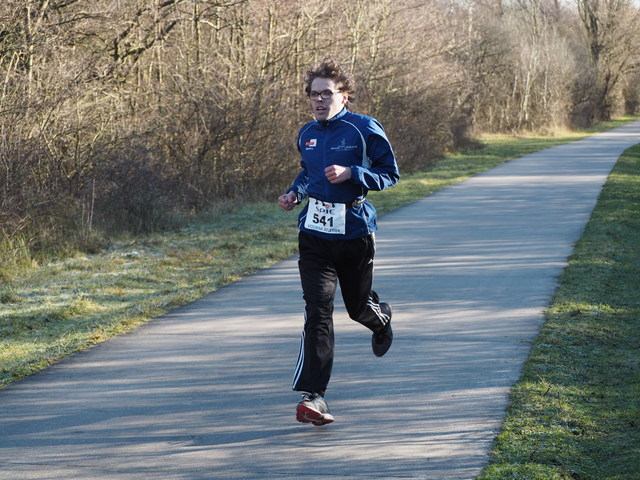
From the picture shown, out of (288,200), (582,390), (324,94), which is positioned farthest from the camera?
(582,390)

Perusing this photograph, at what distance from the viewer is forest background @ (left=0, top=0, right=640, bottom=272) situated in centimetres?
1116

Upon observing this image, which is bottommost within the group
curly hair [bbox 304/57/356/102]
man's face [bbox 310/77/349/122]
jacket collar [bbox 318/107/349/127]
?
jacket collar [bbox 318/107/349/127]

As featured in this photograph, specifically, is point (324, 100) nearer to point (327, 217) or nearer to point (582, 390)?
point (327, 217)

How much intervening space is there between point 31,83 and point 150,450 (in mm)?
7918

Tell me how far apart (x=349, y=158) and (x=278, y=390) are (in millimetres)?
1434

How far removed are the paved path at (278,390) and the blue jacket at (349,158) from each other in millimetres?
1009

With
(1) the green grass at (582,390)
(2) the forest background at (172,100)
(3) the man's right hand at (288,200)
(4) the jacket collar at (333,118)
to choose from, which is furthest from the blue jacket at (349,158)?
(2) the forest background at (172,100)

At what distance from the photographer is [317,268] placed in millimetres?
5066

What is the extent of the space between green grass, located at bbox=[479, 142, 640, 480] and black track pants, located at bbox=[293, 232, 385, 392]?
100 centimetres

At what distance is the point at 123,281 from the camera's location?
9148 millimetres

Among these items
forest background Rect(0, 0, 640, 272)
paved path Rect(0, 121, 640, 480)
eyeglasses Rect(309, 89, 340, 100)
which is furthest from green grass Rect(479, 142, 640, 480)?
forest background Rect(0, 0, 640, 272)

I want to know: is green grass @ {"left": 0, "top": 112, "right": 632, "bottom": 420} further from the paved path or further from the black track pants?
the black track pants

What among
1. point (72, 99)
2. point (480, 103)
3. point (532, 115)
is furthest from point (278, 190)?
point (532, 115)

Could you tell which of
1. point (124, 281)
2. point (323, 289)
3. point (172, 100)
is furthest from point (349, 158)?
point (172, 100)
